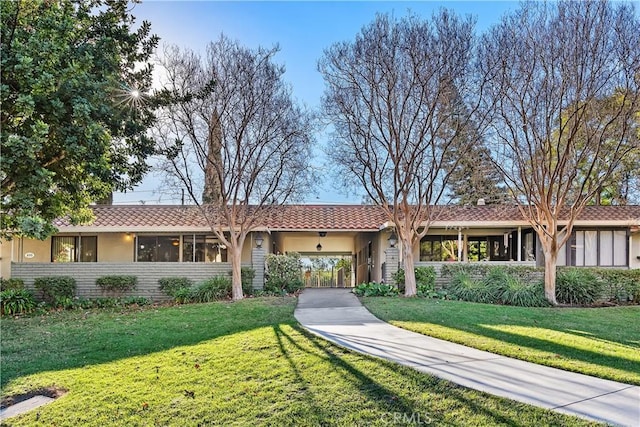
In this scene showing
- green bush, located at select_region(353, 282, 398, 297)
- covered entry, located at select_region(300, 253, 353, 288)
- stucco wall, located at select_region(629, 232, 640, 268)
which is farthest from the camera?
covered entry, located at select_region(300, 253, 353, 288)

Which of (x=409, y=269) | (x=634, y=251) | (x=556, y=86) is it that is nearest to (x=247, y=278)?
(x=409, y=269)

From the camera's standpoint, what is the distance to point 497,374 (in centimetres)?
535

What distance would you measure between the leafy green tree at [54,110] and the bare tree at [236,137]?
4.95m

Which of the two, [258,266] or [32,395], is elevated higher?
[258,266]

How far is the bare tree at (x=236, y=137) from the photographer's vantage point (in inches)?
526

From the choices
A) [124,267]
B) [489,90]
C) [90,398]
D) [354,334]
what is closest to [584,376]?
[354,334]

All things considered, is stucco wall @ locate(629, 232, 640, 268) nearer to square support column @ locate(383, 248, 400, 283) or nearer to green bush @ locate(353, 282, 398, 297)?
square support column @ locate(383, 248, 400, 283)

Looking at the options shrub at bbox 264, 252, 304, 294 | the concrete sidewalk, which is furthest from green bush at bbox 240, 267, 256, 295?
the concrete sidewalk

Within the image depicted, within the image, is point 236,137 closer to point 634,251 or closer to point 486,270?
point 486,270

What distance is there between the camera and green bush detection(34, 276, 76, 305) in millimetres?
15156

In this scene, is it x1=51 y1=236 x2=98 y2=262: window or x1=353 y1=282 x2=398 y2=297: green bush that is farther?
x1=51 y1=236 x2=98 y2=262: window

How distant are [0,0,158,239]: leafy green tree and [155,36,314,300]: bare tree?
4951 millimetres

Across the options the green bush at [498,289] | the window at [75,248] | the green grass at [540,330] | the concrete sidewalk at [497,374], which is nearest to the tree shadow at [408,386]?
the concrete sidewalk at [497,374]

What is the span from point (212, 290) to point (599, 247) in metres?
15.0
